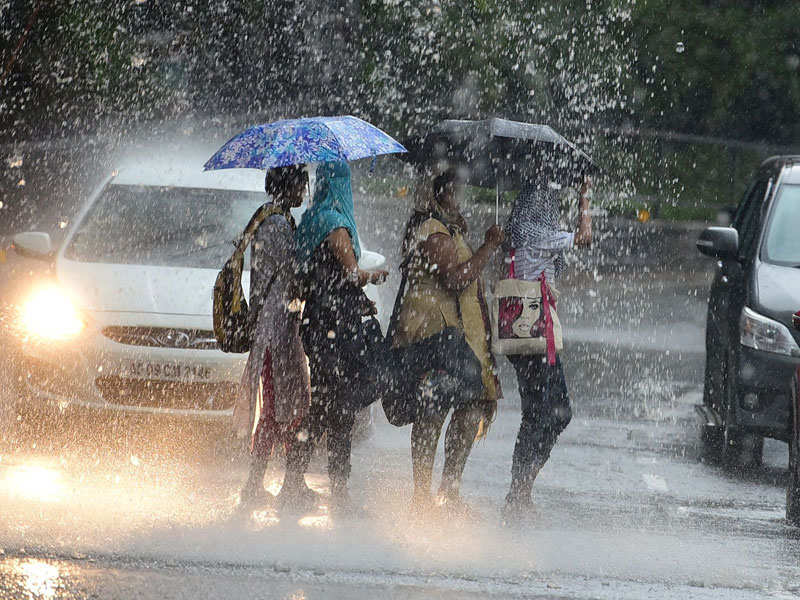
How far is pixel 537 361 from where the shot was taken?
6625 mm

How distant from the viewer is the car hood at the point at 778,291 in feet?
25.8

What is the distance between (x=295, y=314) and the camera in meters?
6.52

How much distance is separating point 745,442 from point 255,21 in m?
11.0

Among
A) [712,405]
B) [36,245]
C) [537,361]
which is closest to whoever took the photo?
[537,361]

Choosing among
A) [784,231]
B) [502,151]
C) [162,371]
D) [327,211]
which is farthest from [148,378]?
[784,231]

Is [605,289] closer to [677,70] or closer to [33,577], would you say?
[677,70]

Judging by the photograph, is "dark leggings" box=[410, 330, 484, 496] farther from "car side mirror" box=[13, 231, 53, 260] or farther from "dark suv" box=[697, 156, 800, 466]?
"car side mirror" box=[13, 231, 53, 260]

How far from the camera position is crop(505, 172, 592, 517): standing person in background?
6.58m

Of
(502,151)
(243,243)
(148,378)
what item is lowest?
(148,378)

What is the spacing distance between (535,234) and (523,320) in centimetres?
41

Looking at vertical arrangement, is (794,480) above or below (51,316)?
below

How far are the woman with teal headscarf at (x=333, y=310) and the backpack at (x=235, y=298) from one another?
8.0 inches

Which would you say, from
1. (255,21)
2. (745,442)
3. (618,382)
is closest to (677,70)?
(255,21)

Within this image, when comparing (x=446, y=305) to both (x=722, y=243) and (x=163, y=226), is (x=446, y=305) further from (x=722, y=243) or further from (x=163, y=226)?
(x=163, y=226)
